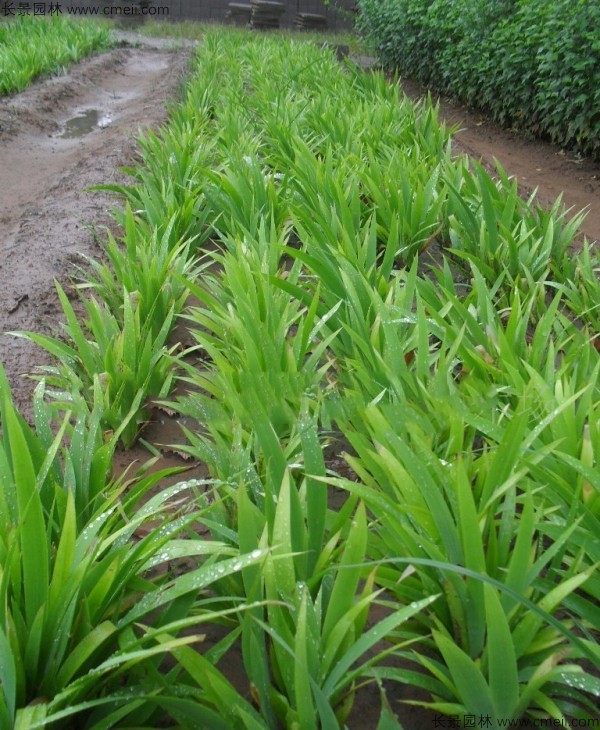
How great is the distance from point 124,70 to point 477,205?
31.9 ft

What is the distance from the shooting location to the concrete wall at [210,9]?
765 inches

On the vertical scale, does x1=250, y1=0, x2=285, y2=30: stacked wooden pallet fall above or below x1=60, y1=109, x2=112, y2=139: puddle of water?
above

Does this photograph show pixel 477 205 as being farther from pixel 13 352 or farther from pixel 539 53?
pixel 539 53

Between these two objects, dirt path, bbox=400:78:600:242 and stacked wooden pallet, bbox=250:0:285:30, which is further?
stacked wooden pallet, bbox=250:0:285:30

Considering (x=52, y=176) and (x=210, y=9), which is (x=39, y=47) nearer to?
(x=52, y=176)

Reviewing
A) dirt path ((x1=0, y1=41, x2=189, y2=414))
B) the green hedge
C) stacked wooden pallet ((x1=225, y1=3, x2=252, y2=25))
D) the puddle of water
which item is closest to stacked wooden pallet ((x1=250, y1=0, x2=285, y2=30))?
stacked wooden pallet ((x1=225, y1=3, x2=252, y2=25))

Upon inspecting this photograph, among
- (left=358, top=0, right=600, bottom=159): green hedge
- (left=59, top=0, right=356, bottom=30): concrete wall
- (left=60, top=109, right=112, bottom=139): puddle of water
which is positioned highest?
(left=358, top=0, right=600, bottom=159): green hedge

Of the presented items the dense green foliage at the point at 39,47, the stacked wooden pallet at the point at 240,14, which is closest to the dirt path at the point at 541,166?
the dense green foliage at the point at 39,47

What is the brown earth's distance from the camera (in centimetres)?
188

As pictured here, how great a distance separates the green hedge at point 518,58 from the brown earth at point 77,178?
0.93 ft

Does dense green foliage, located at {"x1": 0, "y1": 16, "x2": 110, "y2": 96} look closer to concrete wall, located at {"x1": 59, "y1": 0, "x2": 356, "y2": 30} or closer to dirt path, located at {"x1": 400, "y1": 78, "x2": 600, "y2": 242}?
dirt path, located at {"x1": 400, "y1": 78, "x2": 600, "y2": 242}

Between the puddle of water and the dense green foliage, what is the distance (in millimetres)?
641

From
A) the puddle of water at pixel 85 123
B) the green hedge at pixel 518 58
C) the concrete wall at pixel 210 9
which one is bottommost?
the puddle of water at pixel 85 123

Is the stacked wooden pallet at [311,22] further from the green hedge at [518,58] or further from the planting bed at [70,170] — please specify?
the green hedge at [518,58]
